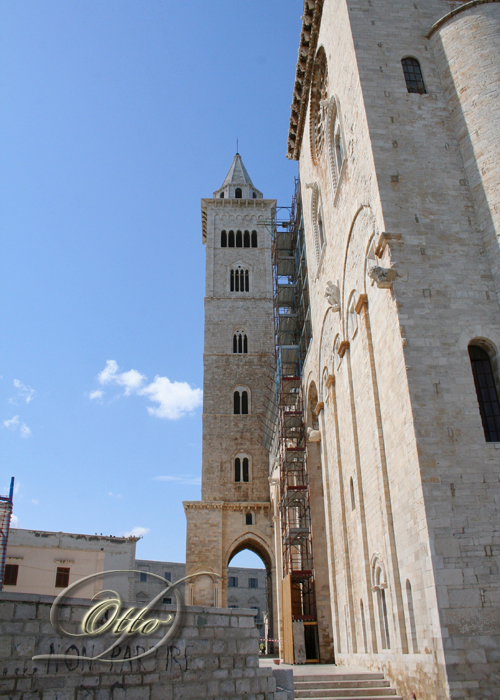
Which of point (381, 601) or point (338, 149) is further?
point (338, 149)

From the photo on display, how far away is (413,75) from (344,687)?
42.1 ft

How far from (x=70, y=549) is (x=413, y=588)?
22245 millimetres

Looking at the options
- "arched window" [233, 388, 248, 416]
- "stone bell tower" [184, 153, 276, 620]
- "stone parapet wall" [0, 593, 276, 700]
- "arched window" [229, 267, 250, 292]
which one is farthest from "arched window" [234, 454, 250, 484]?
"stone parapet wall" [0, 593, 276, 700]

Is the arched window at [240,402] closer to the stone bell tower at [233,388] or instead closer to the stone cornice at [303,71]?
the stone bell tower at [233,388]

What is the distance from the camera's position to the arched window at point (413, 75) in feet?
41.2

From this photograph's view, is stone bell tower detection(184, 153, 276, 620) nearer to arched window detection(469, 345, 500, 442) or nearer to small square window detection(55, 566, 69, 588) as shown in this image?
small square window detection(55, 566, 69, 588)

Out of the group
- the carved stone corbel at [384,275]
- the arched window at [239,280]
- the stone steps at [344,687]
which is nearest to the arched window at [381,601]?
the stone steps at [344,687]

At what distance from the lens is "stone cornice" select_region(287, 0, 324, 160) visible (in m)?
17.2

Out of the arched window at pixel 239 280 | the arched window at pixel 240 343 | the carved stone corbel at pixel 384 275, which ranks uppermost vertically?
the arched window at pixel 239 280

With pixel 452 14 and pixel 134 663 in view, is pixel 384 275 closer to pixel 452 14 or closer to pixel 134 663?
pixel 452 14

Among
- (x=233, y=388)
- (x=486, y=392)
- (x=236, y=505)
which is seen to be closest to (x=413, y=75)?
(x=486, y=392)

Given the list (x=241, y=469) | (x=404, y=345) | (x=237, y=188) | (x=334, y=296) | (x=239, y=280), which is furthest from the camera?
(x=237, y=188)

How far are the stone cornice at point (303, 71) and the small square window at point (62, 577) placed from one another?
21.6m

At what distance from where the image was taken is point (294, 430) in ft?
69.9
